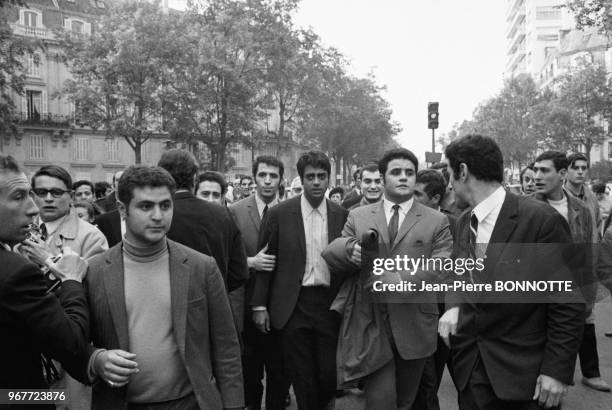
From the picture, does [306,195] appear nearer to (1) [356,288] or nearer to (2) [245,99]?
(1) [356,288]

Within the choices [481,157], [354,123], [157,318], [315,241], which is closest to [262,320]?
[315,241]

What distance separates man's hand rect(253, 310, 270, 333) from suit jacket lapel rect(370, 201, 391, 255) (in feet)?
4.01

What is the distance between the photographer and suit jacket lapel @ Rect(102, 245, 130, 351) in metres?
2.96

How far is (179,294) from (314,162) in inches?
94.9

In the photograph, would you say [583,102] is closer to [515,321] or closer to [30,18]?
[30,18]

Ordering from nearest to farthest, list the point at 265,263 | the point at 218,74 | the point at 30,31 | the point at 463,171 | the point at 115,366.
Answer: the point at 115,366 < the point at 463,171 < the point at 265,263 < the point at 218,74 < the point at 30,31

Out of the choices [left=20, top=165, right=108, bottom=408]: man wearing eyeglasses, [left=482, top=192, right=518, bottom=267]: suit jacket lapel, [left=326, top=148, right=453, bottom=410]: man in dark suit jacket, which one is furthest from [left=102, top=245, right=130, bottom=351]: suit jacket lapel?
[left=482, top=192, right=518, bottom=267]: suit jacket lapel

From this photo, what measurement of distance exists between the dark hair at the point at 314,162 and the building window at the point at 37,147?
44.7 m

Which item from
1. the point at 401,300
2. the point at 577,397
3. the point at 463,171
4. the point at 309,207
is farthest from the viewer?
the point at 577,397

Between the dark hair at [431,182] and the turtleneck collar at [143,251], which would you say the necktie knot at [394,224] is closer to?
the turtleneck collar at [143,251]

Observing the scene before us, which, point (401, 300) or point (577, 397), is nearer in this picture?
point (401, 300)

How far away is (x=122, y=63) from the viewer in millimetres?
29328

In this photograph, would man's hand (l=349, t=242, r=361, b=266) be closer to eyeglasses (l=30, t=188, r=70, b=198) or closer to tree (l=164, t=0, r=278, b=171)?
eyeglasses (l=30, t=188, r=70, b=198)

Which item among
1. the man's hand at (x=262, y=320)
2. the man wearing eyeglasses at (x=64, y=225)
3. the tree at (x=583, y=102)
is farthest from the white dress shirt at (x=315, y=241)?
the tree at (x=583, y=102)
